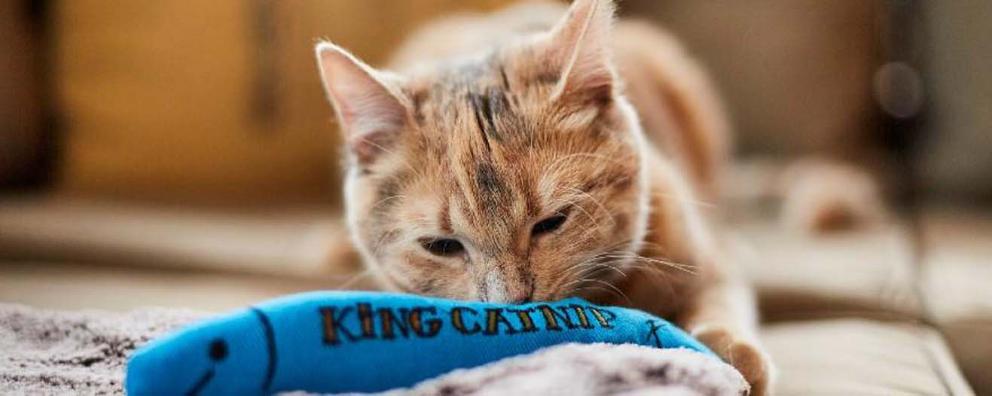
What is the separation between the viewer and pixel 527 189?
3.37 ft

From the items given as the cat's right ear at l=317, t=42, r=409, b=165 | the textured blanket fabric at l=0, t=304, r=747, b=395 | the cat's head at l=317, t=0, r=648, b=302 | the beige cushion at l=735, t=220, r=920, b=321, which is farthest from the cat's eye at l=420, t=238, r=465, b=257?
the beige cushion at l=735, t=220, r=920, b=321

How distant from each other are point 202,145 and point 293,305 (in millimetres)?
1340

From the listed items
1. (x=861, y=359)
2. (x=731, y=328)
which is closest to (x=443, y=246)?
(x=731, y=328)

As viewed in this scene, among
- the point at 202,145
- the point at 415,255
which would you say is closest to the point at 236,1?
the point at 202,145

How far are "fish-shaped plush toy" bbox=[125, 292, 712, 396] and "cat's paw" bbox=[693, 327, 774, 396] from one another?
0.63 feet

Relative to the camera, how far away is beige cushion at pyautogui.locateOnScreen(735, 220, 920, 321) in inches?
58.8

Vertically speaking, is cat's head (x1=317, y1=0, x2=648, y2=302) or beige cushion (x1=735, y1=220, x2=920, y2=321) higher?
cat's head (x1=317, y1=0, x2=648, y2=302)

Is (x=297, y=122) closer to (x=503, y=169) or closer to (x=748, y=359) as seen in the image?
(x=503, y=169)

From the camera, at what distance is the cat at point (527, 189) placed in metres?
1.02

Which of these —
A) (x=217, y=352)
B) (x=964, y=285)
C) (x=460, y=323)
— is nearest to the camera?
(x=217, y=352)

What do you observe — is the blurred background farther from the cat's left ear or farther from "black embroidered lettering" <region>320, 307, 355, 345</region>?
"black embroidered lettering" <region>320, 307, 355, 345</region>

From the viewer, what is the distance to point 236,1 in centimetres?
192

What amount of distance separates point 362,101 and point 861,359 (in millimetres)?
804

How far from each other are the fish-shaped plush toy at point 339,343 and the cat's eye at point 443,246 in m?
0.21
